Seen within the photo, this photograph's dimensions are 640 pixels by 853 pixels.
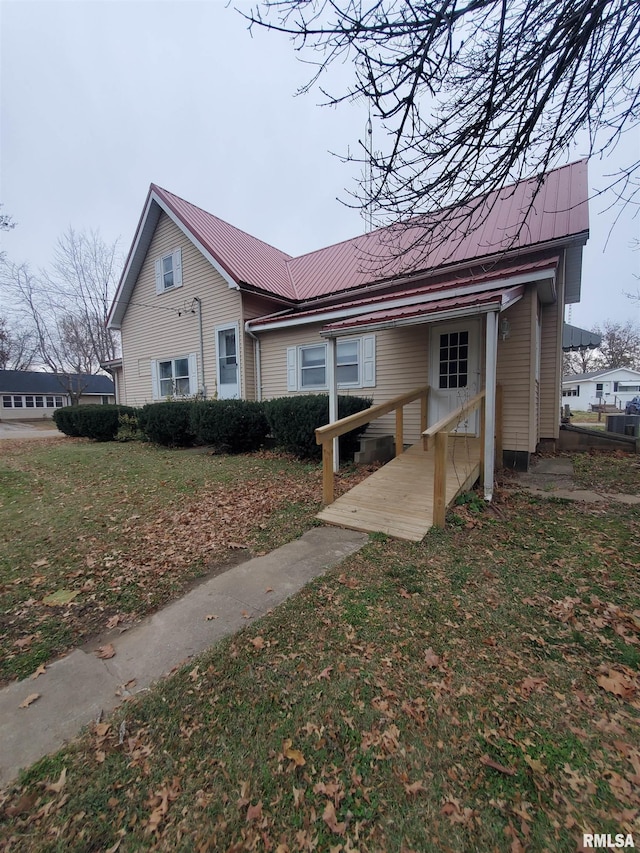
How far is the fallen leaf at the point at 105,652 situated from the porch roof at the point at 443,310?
5.86 m

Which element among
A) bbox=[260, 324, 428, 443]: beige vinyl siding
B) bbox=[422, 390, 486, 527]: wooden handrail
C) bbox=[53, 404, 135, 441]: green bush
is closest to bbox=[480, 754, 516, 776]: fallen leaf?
bbox=[422, 390, 486, 527]: wooden handrail

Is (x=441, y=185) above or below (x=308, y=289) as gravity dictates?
below

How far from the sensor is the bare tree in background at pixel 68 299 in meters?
27.5

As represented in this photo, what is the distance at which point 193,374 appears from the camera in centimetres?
1291

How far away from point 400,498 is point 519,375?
4.01m

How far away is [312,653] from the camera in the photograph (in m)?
2.47

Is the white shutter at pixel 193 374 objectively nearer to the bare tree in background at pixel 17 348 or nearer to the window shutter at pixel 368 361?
the window shutter at pixel 368 361

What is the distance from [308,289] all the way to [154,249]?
250 inches

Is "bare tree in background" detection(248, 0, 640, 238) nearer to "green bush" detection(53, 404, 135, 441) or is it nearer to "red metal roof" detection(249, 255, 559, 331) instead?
"red metal roof" detection(249, 255, 559, 331)

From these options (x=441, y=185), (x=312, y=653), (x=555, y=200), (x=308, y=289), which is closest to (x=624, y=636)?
(x=312, y=653)

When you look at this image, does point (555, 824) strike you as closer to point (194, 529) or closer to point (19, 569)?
point (194, 529)

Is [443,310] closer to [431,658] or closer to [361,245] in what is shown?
[431,658]

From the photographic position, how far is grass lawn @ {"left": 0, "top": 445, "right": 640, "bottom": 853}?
1479mm

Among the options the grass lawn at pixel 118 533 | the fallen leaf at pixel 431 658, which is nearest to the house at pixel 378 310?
the grass lawn at pixel 118 533
